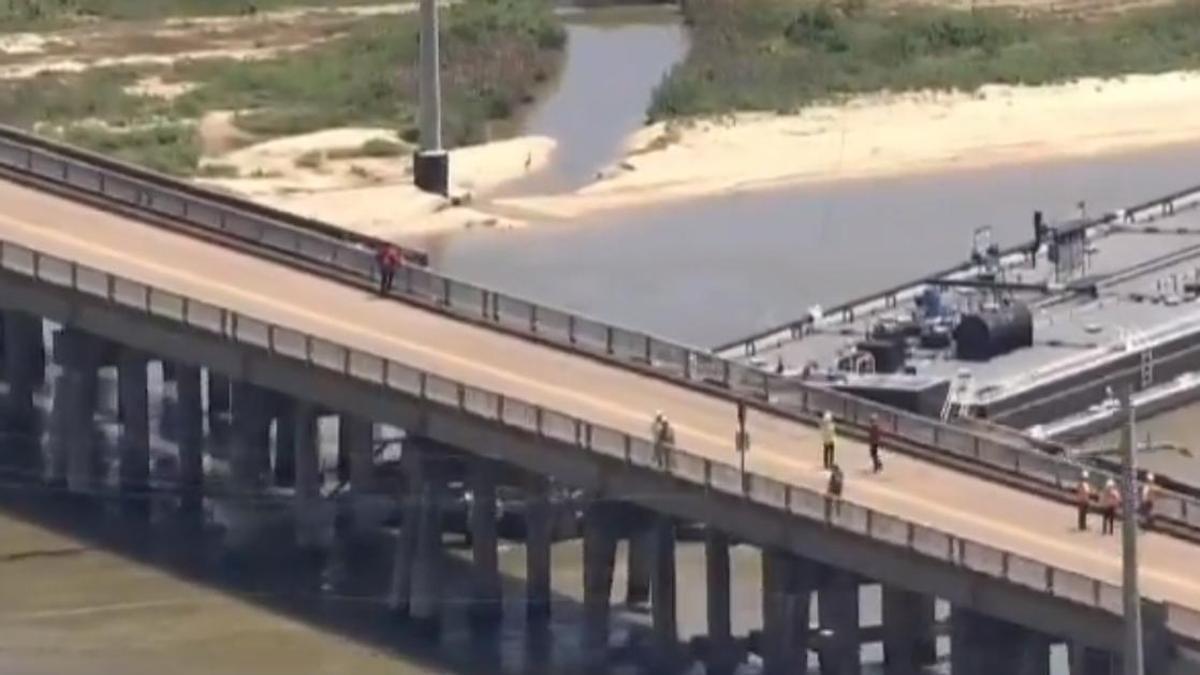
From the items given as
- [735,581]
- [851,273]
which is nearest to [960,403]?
[735,581]

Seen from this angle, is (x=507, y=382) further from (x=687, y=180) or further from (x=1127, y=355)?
(x=687, y=180)

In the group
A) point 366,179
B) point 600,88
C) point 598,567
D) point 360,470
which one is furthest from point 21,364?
point 600,88

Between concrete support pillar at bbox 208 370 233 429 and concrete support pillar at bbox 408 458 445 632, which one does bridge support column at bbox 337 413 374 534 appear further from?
concrete support pillar at bbox 208 370 233 429

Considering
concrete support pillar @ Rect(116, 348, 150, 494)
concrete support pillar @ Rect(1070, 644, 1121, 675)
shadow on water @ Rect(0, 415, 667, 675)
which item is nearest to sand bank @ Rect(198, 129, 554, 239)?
concrete support pillar @ Rect(116, 348, 150, 494)

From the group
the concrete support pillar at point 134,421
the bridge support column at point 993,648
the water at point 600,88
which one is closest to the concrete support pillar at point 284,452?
the concrete support pillar at point 134,421

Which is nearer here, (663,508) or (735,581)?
(663,508)
